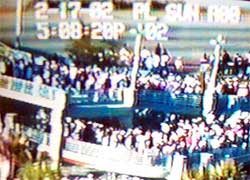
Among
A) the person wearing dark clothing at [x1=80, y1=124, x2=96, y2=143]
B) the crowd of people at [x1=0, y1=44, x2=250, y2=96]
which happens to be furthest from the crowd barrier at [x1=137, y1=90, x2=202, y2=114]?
the person wearing dark clothing at [x1=80, y1=124, x2=96, y2=143]

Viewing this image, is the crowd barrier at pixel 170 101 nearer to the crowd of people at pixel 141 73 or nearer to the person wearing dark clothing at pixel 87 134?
the crowd of people at pixel 141 73

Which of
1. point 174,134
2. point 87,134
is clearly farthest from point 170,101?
point 87,134

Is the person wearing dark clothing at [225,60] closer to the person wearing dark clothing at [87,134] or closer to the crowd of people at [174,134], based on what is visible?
the crowd of people at [174,134]

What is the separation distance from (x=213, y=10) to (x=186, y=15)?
7cm

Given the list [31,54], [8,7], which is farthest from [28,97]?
[8,7]

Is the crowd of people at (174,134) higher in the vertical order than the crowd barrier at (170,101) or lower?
lower

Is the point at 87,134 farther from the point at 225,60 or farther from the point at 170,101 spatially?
the point at 225,60

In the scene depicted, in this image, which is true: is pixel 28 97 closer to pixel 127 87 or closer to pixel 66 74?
pixel 66 74

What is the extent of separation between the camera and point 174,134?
6.07 feet

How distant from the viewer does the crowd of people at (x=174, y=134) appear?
5.95 feet

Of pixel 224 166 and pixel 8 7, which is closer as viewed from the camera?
pixel 8 7

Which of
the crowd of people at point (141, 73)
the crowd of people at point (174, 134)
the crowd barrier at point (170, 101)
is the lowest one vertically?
the crowd of people at point (174, 134)

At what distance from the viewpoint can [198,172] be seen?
186 centimetres

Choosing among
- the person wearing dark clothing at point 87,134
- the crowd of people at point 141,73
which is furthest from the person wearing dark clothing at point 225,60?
the person wearing dark clothing at point 87,134
